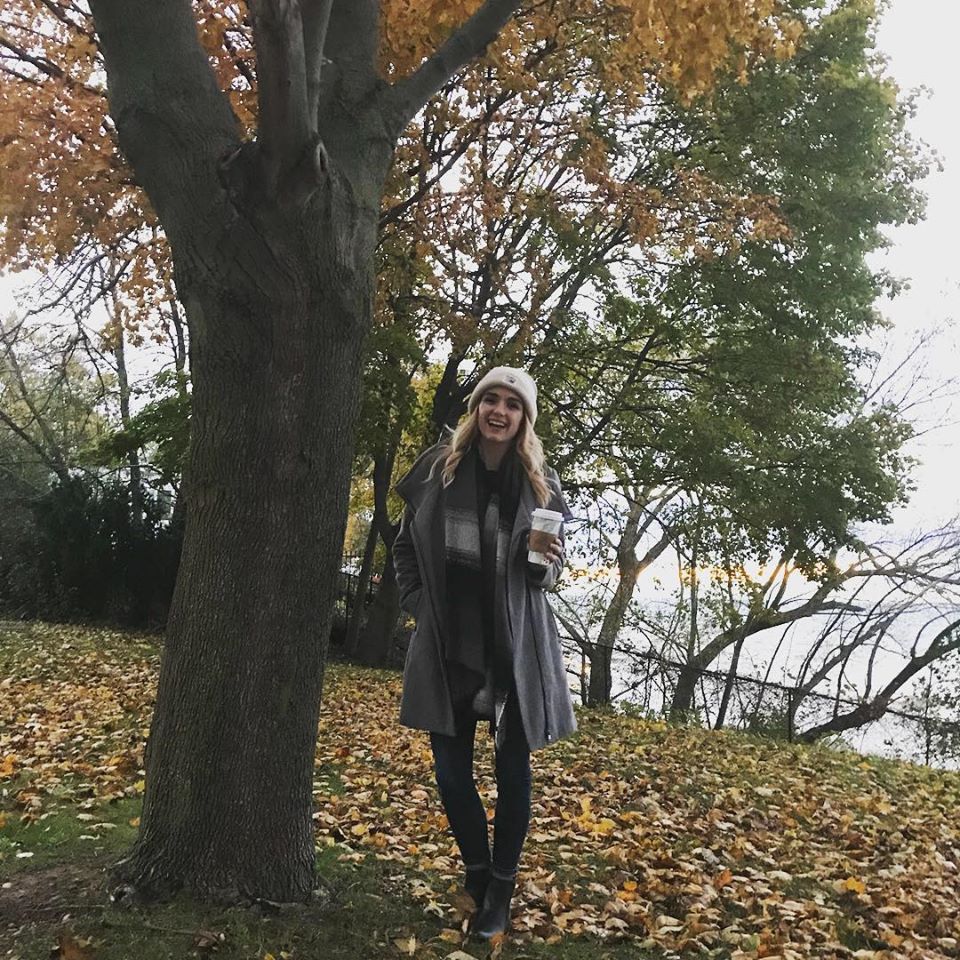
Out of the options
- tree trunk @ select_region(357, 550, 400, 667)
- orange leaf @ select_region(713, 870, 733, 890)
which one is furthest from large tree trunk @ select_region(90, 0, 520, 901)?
tree trunk @ select_region(357, 550, 400, 667)

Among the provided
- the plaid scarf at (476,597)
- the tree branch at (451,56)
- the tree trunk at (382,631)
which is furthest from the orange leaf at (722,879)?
the tree trunk at (382,631)

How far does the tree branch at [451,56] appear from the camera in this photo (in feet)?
11.5

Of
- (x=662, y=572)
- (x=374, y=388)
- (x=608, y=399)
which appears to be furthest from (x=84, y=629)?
(x=662, y=572)

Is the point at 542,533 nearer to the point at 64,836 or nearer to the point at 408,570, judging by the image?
the point at 408,570

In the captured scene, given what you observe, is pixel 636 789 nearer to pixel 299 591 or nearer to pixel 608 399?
pixel 299 591

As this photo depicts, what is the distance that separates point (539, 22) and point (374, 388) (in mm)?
4935

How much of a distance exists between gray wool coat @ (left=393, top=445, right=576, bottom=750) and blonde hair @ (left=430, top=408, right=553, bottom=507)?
45 mm

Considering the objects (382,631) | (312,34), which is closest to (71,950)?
(312,34)

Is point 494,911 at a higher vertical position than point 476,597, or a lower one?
lower

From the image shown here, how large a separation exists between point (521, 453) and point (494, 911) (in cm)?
160

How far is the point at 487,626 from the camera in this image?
3008 millimetres

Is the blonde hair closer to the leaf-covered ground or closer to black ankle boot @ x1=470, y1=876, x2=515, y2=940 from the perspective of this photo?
black ankle boot @ x1=470, y1=876, x2=515, y2=940

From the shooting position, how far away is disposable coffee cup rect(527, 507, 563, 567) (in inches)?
115

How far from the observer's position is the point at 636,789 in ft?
18.6
